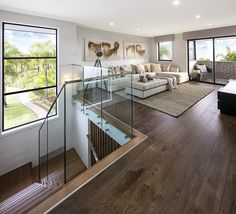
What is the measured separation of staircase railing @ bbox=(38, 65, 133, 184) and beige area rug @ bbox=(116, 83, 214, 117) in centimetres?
37

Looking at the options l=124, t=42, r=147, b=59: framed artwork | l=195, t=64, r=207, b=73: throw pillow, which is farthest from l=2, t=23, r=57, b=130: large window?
l=195, t=64, r=207, b=73: throw pillow

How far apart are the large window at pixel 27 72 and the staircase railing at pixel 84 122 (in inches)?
18.1

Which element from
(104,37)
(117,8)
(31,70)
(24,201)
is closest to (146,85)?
(117,8)

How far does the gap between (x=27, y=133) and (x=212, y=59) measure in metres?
7.58

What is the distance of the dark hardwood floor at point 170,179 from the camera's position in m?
1.58

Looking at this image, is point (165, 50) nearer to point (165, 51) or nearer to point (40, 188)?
point (165, 51)

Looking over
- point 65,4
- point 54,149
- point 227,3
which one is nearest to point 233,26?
point 227,3

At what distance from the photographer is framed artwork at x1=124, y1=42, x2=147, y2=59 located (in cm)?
785

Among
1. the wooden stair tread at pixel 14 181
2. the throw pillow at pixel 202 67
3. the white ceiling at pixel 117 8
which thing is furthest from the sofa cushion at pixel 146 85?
the wooden stair tread at pixel 14 181

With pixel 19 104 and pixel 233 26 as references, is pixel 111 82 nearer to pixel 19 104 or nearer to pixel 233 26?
pixel 19 104

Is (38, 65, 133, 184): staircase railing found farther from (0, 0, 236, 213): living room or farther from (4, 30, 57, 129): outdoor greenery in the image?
(4, 30, 57, 129): outdoor greenery

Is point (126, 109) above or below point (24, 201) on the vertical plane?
above

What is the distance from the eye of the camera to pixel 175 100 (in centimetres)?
506

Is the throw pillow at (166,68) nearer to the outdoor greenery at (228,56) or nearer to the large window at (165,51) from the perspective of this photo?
the large window at (165,51)
